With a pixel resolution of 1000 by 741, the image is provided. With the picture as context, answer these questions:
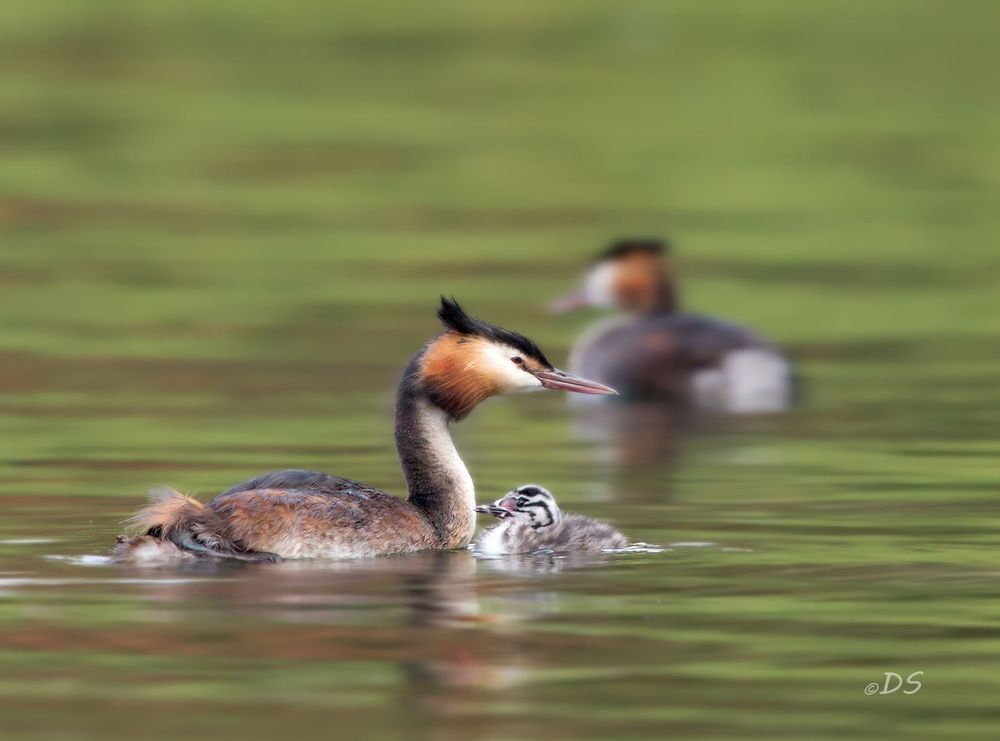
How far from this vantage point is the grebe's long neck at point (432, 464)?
33.2ft

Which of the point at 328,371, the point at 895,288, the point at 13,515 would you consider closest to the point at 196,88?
the point at 895,288

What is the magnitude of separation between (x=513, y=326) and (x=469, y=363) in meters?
7.16

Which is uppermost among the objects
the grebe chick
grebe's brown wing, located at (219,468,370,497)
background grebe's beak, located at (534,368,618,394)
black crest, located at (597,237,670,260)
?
black crest, located at (597,237,670,260)

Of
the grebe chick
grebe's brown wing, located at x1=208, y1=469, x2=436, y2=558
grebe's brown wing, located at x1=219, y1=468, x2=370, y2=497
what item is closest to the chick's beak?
the grebe chick

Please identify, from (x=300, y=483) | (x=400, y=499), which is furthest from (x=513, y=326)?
(x=300, y=483)

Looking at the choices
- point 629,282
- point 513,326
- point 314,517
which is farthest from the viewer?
point 629,282

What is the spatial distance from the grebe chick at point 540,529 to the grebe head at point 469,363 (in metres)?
0.45

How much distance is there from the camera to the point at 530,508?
9883 millimetres

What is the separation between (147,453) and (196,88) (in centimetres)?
2145

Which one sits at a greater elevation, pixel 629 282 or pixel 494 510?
pixel 629 282

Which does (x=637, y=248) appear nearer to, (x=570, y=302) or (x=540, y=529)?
(x=570, y=302)

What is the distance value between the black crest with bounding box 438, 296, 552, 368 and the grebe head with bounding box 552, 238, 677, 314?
7.16 metres

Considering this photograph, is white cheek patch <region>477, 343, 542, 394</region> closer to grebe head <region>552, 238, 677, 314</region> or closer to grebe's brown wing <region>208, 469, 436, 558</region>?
grebe's brown wing <region>208, 469, 436, 558</region>

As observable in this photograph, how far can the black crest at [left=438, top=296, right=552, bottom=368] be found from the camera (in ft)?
33.1
